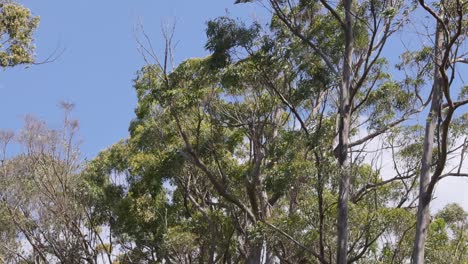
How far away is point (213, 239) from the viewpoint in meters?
16.5

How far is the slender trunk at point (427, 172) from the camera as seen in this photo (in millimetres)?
11336

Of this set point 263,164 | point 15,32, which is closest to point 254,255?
point 263,164

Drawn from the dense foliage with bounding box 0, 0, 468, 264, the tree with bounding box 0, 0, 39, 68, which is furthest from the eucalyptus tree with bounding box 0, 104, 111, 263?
the tree with bounding box 0, 0, 39, 68

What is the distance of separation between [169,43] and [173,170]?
336cm

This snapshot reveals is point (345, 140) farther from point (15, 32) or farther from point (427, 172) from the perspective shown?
point (15, 32)

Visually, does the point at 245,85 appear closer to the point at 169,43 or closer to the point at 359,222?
the point at 169,43

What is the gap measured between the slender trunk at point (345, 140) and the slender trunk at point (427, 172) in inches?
45.3

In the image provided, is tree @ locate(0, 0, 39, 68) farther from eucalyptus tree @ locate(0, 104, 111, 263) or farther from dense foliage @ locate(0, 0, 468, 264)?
eucalyptus tree @ locate(0, 104, 111, 263)

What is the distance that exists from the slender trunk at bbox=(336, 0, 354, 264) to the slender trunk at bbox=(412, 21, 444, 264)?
3.77 ft

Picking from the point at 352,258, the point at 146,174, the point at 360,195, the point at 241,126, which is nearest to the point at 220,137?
the point at 241,126

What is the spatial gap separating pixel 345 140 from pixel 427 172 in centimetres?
147

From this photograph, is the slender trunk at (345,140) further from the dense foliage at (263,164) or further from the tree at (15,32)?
the tree at (15,32)

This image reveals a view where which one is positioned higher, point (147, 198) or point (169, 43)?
point (169, 43)

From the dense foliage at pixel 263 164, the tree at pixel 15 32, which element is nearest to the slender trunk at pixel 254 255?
the dense foliage at pixel 263 164
